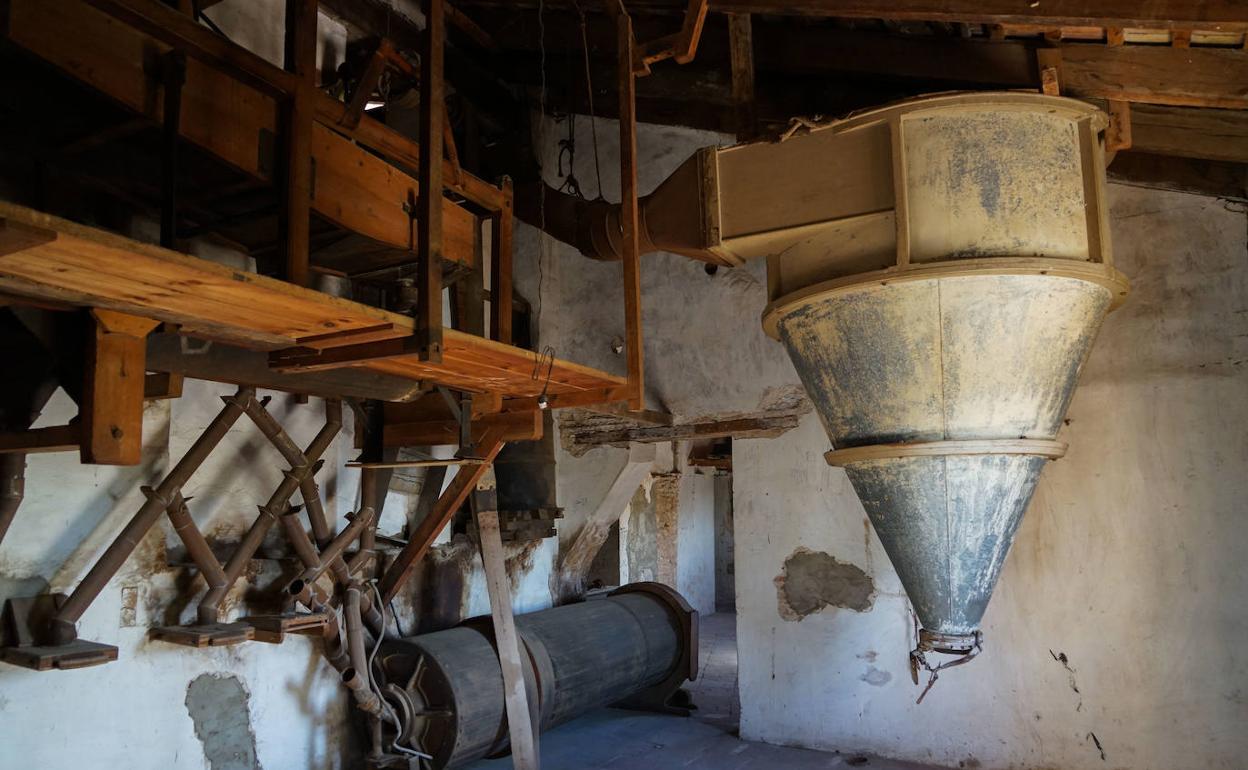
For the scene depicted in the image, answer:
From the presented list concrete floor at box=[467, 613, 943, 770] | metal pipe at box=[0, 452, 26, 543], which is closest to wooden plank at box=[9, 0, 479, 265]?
metal pipe at box=[0, 452, 26, 543]

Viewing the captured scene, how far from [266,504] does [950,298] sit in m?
3.16

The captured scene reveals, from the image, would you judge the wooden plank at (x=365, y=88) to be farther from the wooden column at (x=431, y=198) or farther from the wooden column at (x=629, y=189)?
the wooden column at (x=629, y=189)

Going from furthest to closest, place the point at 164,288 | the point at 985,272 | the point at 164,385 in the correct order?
the point at 985,272, the point at 164,385, the point at 164,288

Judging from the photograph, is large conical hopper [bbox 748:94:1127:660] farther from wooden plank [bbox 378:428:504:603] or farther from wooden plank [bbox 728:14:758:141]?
wooden plank [bbox 378:428:504:603]

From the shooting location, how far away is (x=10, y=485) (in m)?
2.84

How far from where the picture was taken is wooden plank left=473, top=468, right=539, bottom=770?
14.3 ft

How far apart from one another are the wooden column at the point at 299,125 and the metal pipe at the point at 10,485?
1290 mm

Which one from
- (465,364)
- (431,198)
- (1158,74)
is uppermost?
(1158,74)

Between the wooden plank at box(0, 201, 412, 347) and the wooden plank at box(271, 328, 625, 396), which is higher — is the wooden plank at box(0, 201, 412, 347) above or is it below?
above

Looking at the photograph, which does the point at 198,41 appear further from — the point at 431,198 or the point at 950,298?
the point at 950,298

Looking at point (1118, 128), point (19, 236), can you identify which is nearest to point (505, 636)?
point (19, 236)

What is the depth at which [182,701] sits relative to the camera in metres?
3.64

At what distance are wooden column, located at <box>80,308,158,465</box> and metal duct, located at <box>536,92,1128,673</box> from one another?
93.7 inches

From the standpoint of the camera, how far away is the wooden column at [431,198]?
8.09ft
